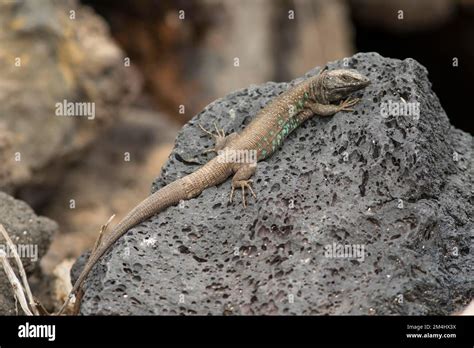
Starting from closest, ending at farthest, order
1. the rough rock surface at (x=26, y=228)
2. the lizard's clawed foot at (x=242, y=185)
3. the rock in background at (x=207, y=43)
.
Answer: the lizard's clawed foot at (x=242, y=185), the rough rock surface at (x=26, y=228), the rock in background at (x=207, y=43)

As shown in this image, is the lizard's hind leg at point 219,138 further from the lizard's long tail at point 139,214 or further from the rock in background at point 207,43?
the rock in background at point 207,43

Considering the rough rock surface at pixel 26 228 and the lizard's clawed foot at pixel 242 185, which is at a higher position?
the lizard's clawed foot at pixel 242 185

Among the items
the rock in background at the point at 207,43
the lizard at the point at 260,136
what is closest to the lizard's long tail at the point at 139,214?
the lizard at the point at 260,136

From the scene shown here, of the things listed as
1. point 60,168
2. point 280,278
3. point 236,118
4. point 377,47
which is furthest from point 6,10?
point 377,47

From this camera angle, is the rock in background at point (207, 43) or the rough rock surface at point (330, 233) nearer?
the rough rock surface at point (330, 233)

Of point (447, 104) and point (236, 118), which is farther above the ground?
point (447, 104)

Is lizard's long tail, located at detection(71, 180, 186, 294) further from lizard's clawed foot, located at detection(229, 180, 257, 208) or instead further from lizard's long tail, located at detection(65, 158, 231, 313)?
lizard's clawed foot, located at detection(229, 180, 257, 208)
